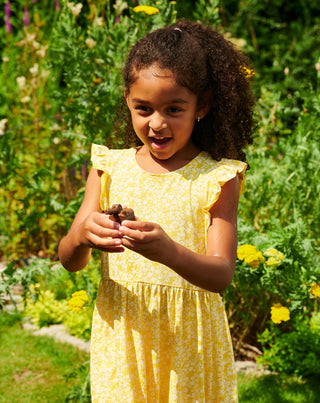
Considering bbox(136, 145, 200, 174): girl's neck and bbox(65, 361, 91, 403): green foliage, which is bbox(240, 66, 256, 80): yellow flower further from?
bbox(65, 361, 91, 403): green foliage

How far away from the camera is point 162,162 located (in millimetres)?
1759

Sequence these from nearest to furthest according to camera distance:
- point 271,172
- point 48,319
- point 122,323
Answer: point 122,323 → point 271,172 → point 48,319

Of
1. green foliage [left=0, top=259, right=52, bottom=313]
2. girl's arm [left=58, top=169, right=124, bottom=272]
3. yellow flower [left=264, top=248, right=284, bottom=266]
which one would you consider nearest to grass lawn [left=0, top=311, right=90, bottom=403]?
green foliage [left=0, top=259, right=52, bottom=313]

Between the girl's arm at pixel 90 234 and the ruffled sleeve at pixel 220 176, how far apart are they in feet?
1.11

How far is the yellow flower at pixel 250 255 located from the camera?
2.49 metres

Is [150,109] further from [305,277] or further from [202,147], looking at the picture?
[305,277]

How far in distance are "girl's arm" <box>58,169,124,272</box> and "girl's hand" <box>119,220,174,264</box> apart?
0.11 ft

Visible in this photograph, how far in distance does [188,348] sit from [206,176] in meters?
0.52

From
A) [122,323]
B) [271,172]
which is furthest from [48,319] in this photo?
[122,323]

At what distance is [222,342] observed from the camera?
5.81 feet

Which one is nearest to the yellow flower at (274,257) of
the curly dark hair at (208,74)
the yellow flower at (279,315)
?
the yellow flower at (279,315)

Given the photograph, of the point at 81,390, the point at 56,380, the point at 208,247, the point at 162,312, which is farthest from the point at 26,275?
the point at 208,247

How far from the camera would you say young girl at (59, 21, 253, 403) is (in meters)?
1.61

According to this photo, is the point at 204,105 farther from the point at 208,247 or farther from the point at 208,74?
the point at 208,247
